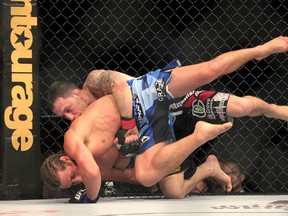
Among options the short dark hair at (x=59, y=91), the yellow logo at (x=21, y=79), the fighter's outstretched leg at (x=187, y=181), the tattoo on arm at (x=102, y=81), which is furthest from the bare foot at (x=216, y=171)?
the yellow logo at (x=21, y=79)

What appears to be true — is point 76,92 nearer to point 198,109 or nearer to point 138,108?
point 138,108

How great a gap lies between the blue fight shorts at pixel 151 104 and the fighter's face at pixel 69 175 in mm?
260

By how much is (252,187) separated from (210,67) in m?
1.15

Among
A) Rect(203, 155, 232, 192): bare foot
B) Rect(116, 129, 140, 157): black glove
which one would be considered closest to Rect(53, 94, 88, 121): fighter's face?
Rect(116, 129, 140, 157): black glove

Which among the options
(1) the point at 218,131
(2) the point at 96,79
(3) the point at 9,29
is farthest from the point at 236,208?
(3) the point at 9,29

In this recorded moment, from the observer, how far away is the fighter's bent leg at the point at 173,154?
2.21 m

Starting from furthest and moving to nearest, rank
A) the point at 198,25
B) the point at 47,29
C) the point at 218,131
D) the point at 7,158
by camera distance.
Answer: the point at 198,25 < the point at 47,29 < the point at 7,158 < the point at 218,131

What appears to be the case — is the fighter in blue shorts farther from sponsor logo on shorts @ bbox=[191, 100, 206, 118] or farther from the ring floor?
the ring floor

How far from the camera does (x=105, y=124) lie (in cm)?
245

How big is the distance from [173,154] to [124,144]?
0.22 metres

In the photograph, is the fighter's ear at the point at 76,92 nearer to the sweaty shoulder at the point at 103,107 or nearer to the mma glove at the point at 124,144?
the sweaty shoulder at the point at 103,107

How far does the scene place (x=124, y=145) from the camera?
7.85ft

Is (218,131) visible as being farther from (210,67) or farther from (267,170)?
(267,170)

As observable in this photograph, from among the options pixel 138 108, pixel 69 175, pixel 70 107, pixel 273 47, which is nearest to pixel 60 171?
pixel 69 175
